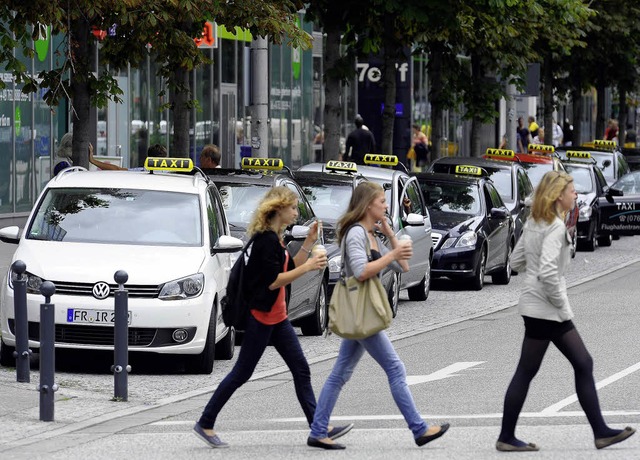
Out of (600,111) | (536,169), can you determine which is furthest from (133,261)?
(600,111)

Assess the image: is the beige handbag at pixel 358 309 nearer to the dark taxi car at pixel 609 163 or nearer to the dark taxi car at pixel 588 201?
the dark taxi car at pixel 588 201

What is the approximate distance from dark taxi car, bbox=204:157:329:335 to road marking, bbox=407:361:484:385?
1.94 metres

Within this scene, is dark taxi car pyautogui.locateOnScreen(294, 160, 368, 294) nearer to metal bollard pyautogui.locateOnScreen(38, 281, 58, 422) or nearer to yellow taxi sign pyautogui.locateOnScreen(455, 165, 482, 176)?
yellow taxi sign pyautogui.locateOnScreen(455, 165, 482, 176)

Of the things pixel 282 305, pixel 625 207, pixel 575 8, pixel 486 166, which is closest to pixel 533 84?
pixel 575 8

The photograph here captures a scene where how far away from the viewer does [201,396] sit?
1141 cm

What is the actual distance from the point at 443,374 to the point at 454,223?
869 cm

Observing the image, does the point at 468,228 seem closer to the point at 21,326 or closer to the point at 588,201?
the point at 588,201

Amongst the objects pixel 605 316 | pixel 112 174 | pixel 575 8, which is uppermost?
pixel 575 8

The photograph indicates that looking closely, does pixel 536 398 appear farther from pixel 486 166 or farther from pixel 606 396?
pixel 486 166

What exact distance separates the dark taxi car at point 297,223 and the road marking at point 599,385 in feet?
11.0

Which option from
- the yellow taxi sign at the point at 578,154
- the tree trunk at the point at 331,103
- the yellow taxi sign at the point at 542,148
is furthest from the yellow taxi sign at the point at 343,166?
the yellow taxi sign at the point at 578,154

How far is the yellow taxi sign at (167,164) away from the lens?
14734 mm

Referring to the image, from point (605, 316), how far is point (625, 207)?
11.2 m

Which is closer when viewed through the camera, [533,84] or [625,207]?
[625,207]
